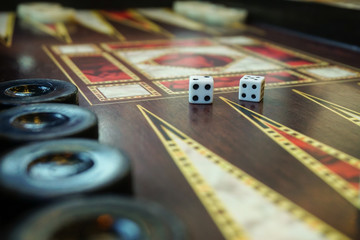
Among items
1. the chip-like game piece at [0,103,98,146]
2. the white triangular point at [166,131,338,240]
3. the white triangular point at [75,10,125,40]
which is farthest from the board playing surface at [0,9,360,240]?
the white triangular point at [75,10,125,40]

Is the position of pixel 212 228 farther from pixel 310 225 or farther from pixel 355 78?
pixel 355 78

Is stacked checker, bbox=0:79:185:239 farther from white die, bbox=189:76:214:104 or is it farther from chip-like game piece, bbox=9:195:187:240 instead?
white die, bbox=189:76:214:104

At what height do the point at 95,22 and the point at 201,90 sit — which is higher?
the point at 95,22

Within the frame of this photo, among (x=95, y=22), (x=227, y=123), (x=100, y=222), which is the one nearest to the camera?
(x=100, y=222)

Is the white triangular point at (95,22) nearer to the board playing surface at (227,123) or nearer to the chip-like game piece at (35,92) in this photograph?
the board playing surface at (227,123)

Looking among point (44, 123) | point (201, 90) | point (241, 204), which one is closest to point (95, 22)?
point (201, 90)

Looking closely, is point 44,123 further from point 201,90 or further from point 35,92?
point 201,90
